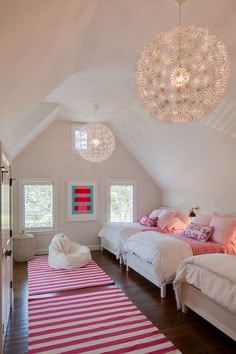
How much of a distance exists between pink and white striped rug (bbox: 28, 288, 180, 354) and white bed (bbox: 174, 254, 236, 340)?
0.53 meters

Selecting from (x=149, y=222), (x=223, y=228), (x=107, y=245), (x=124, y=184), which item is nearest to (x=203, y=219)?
(x=223, y=228)

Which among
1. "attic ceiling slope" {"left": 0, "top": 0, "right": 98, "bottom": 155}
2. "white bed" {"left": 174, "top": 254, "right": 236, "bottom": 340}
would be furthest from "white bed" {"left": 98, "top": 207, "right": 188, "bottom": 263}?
"attic ceiling slope" {"left": 0, "top": 0, "right": 98, "bottom": 155}

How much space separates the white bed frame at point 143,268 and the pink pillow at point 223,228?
4.23 feet

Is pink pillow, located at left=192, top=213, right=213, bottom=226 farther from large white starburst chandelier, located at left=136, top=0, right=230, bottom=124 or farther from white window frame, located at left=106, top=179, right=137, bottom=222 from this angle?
large white starburst chandelier, located at left=136, top=0, right=230, bottom=124

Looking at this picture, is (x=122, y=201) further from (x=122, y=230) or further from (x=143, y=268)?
(x=143, y=268)

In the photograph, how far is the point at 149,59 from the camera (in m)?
1.85

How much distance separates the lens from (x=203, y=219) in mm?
4844

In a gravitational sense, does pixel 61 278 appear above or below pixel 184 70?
below

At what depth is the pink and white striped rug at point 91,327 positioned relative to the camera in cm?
242

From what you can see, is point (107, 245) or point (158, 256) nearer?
point (158, 256)

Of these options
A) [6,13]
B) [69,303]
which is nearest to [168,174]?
[69,303]

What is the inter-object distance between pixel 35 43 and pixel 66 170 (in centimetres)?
460

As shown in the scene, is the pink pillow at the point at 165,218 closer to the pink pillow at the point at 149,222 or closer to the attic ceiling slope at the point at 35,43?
the pink pillow at the point at 149,222

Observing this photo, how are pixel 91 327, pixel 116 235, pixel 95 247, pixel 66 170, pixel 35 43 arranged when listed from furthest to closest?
pixel 95 247, pixel 66 170, pixel 116 235, pixel 91 327, pixel 35 43
